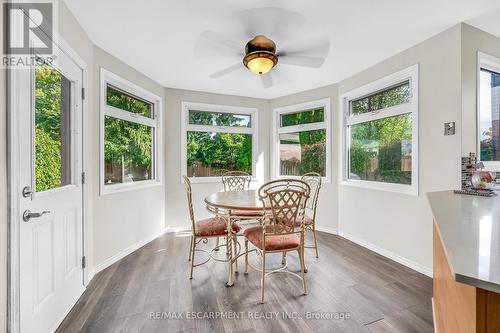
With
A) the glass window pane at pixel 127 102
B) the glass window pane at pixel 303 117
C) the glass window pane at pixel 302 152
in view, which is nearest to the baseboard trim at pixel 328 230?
the glass window pane at pixel 302 152

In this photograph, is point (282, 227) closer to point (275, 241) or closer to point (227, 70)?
point (275, 241)

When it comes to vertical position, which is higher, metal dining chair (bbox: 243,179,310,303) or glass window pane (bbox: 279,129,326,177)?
glass window pane (bbox: 279,129,326,177)

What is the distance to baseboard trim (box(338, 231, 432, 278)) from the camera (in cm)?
254

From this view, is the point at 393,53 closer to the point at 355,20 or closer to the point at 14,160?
the point at 355,20

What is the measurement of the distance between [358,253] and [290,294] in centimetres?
140

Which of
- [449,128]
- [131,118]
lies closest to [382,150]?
[449,128]

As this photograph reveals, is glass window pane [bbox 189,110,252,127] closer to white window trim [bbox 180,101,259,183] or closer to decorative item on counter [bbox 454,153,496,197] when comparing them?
white window trim [bbox 180,101,259,183]

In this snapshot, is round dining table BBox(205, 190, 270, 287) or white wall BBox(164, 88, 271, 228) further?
white wall BBox(164, 88, 271, 228)

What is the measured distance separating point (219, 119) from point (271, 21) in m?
2.48

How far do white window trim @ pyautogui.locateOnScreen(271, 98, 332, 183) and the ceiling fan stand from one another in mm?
1260

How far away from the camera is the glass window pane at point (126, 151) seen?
9.59ft

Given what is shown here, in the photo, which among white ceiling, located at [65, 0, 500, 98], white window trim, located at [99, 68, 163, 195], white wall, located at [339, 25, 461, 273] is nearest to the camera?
white ceiling, located at [65, 0, 500, 98]

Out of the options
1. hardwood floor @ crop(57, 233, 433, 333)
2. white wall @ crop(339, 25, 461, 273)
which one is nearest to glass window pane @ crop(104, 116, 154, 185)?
hardwood floor @ crop(57, 233, 433, 333)

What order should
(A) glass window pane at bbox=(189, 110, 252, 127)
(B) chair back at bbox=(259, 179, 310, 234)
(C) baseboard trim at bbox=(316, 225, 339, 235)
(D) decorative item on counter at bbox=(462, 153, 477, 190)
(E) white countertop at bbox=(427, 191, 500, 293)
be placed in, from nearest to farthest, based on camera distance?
(E) white countertop at bbox=(427, 191, 500, 293), (B) chair back at bbox=(259, 179, 310, 234), (D) decorative item on counter at bbox=(462, 153, 477, 190), (C) baseboard trim at bbox=(316, 225, 339, 235), (A) glass window pane at bbox=(189, 110, 252, 127)
